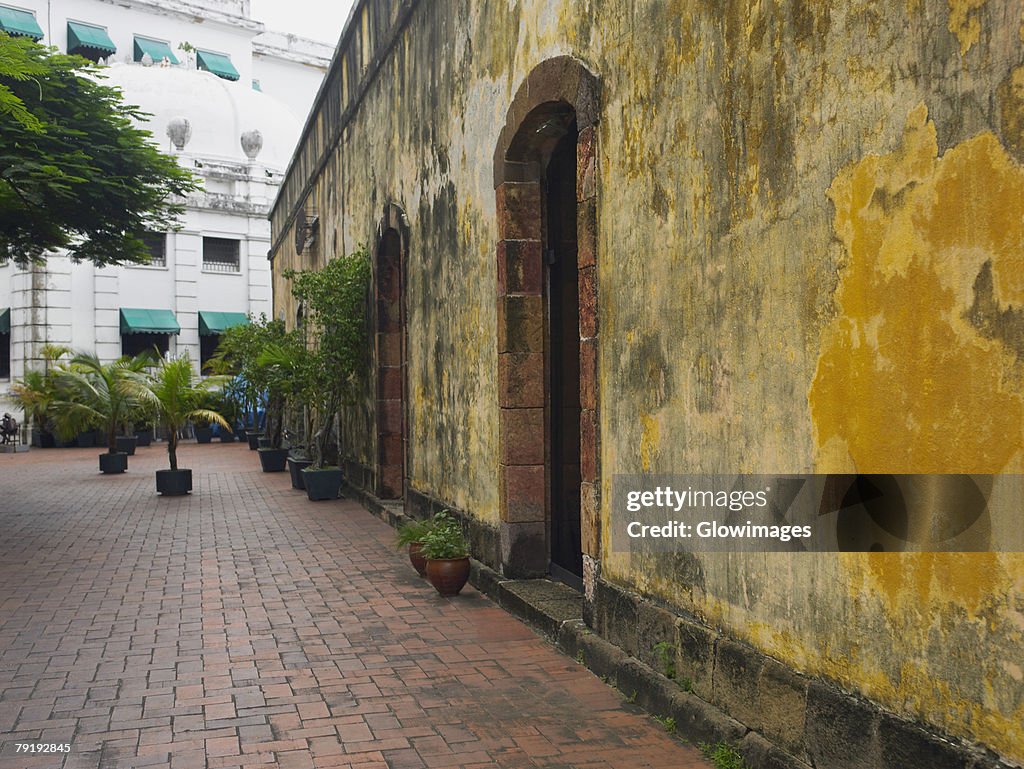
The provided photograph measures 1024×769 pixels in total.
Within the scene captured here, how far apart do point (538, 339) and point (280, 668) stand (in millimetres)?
2708

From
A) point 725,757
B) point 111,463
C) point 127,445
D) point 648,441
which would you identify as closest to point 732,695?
point 725,757

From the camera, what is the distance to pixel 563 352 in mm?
6922

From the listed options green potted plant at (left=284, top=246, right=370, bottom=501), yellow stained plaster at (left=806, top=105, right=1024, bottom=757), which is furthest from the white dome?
yellow stained plaster at (left=806, top=105, right=1024, bottom=757)

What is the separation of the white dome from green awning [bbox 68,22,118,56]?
3.15ft

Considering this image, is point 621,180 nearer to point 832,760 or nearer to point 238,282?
point 832,760

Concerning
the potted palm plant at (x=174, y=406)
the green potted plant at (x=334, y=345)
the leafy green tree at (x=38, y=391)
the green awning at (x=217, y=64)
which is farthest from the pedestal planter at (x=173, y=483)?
the green awning at (x=217, y=64)

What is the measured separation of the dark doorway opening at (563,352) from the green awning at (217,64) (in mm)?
29853

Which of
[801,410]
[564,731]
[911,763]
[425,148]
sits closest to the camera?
[911,763]

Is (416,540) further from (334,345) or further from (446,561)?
(334,345)

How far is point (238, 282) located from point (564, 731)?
25.3 meters

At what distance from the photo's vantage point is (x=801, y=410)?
11.4 ft

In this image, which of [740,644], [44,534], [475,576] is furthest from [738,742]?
[44,534]

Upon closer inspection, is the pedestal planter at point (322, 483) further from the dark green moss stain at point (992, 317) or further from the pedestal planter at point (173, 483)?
the dark green moss stain at point (992, 317)

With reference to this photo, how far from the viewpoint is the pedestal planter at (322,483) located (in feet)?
41.3
